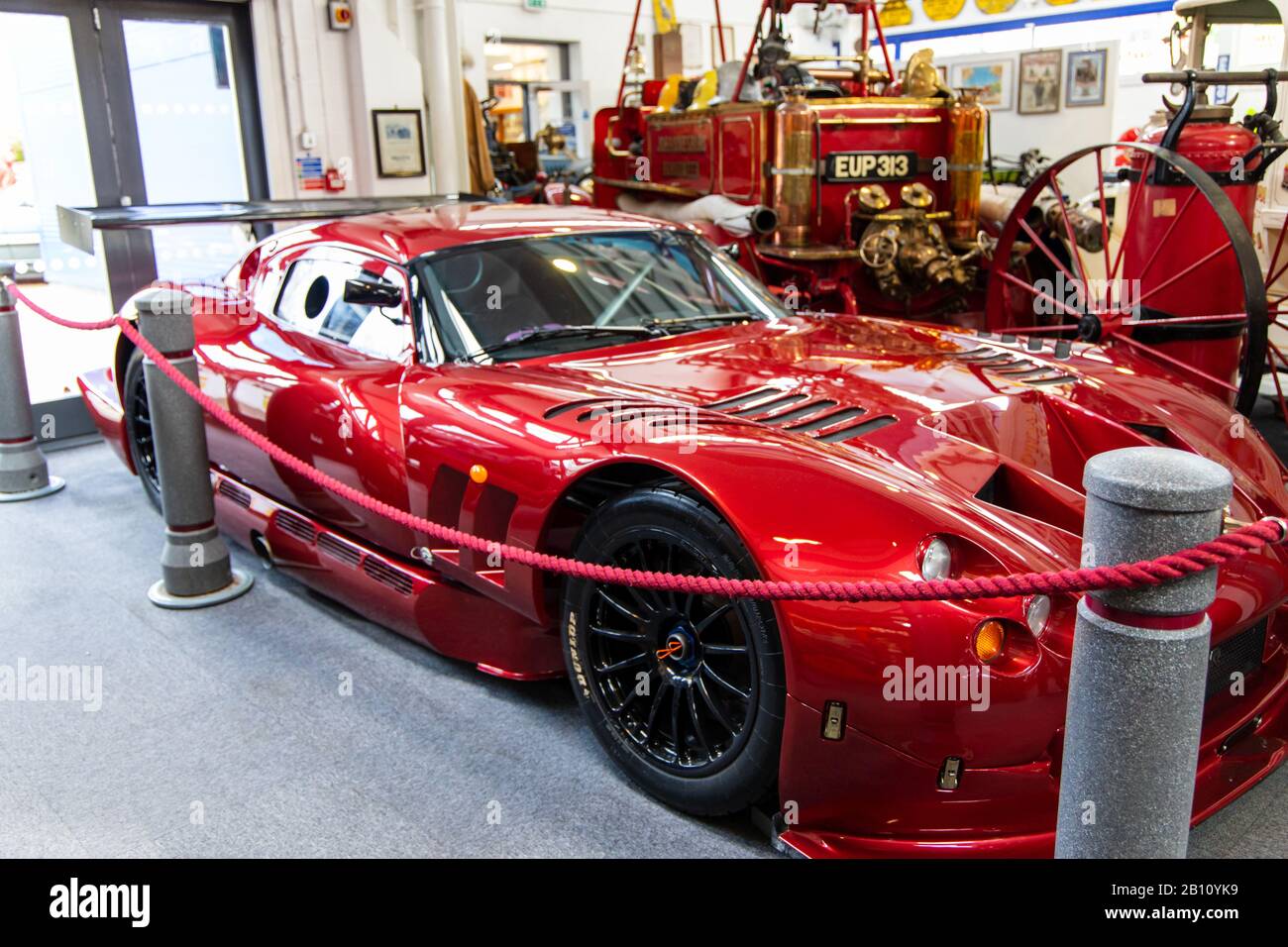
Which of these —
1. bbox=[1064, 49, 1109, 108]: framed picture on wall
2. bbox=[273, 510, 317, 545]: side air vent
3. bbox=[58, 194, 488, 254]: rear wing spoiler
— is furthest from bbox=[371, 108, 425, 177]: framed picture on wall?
bbox=[1064, 49, 1109, 108]: framed picture on wall

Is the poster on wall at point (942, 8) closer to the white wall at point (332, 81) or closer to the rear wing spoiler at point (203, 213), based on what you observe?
the white wall at point (332, 81)

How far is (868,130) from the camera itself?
6410mm

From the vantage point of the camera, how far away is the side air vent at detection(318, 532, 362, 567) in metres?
3.38

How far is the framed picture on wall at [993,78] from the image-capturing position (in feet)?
35.4

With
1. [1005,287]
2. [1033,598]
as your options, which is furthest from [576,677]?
[1005,287]

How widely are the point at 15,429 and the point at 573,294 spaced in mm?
3211

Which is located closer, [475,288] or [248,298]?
[475,288]

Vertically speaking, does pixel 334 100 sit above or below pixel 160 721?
above

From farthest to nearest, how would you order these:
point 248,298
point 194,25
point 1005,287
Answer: point 194,25 → point 1005,287 → point 248,298

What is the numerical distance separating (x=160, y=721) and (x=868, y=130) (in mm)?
5030

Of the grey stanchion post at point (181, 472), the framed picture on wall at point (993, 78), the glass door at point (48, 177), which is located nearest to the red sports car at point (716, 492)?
the grey stanchion post at point (181, 472)

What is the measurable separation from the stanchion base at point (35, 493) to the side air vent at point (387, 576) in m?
2.69

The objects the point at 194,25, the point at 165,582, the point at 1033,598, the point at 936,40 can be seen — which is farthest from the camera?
the point at 936,40
